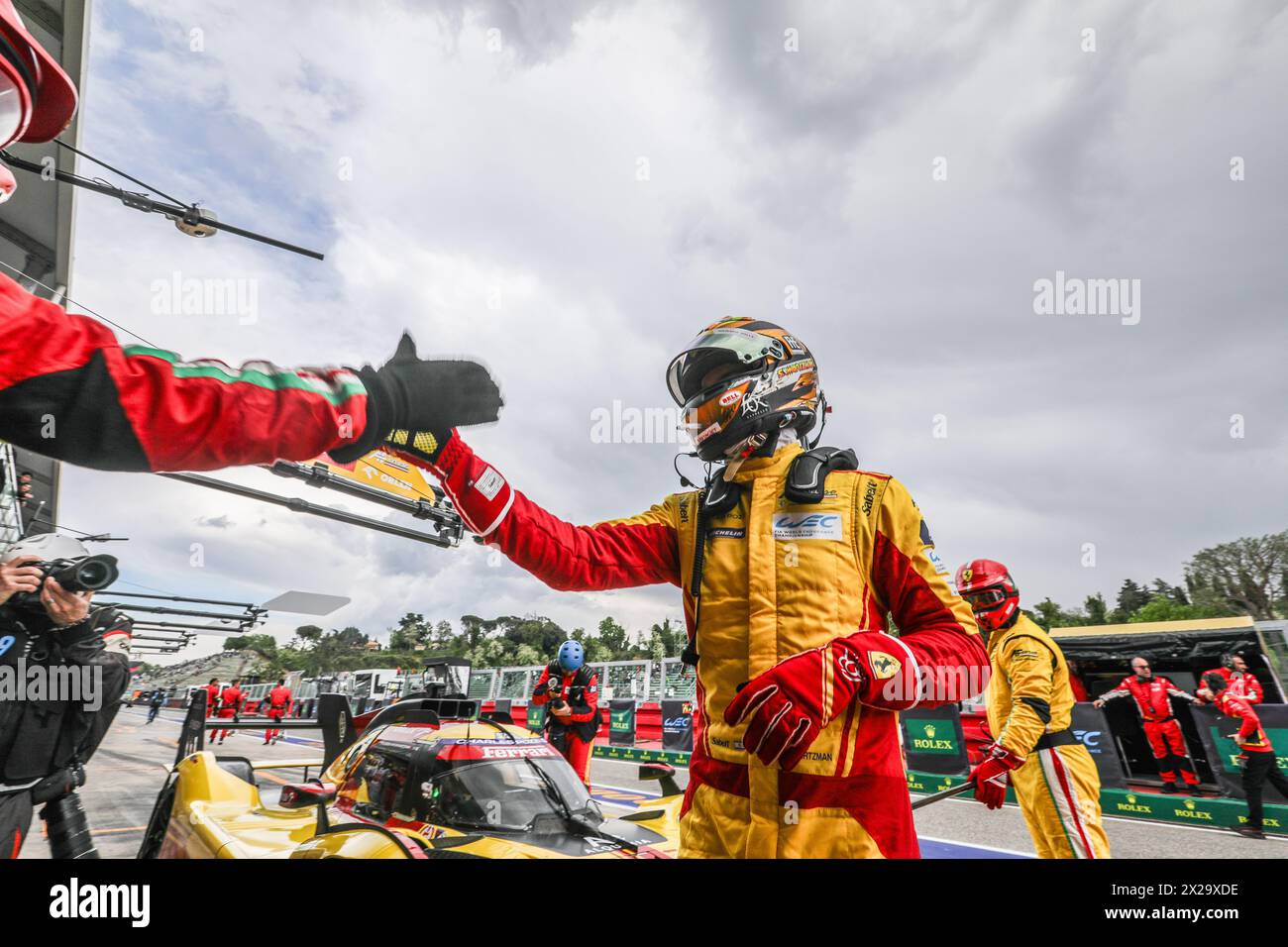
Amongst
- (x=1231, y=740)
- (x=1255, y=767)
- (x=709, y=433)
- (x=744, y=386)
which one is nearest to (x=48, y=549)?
(x=709, y=433)

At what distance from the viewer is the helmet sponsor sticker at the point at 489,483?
4.86 feet

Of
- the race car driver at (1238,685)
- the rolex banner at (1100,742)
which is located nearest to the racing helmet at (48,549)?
the rolex banner at (1100,742)

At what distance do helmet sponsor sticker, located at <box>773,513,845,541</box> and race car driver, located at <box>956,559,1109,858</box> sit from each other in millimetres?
2127

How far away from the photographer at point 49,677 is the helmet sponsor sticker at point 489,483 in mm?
2089

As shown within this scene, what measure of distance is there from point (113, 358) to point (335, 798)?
3.42 meters

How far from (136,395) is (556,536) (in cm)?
91

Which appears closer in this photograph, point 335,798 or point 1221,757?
point 335,798

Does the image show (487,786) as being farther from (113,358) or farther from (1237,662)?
(1237,662)

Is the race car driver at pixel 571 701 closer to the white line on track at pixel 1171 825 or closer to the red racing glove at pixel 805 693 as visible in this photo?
the white line on track at pixel 1171 825

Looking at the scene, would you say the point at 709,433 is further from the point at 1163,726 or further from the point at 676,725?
the point at 676,725

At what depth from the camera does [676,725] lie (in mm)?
14062

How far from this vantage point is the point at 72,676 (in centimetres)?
284

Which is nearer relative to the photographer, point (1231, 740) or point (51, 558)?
point (51, 558)
